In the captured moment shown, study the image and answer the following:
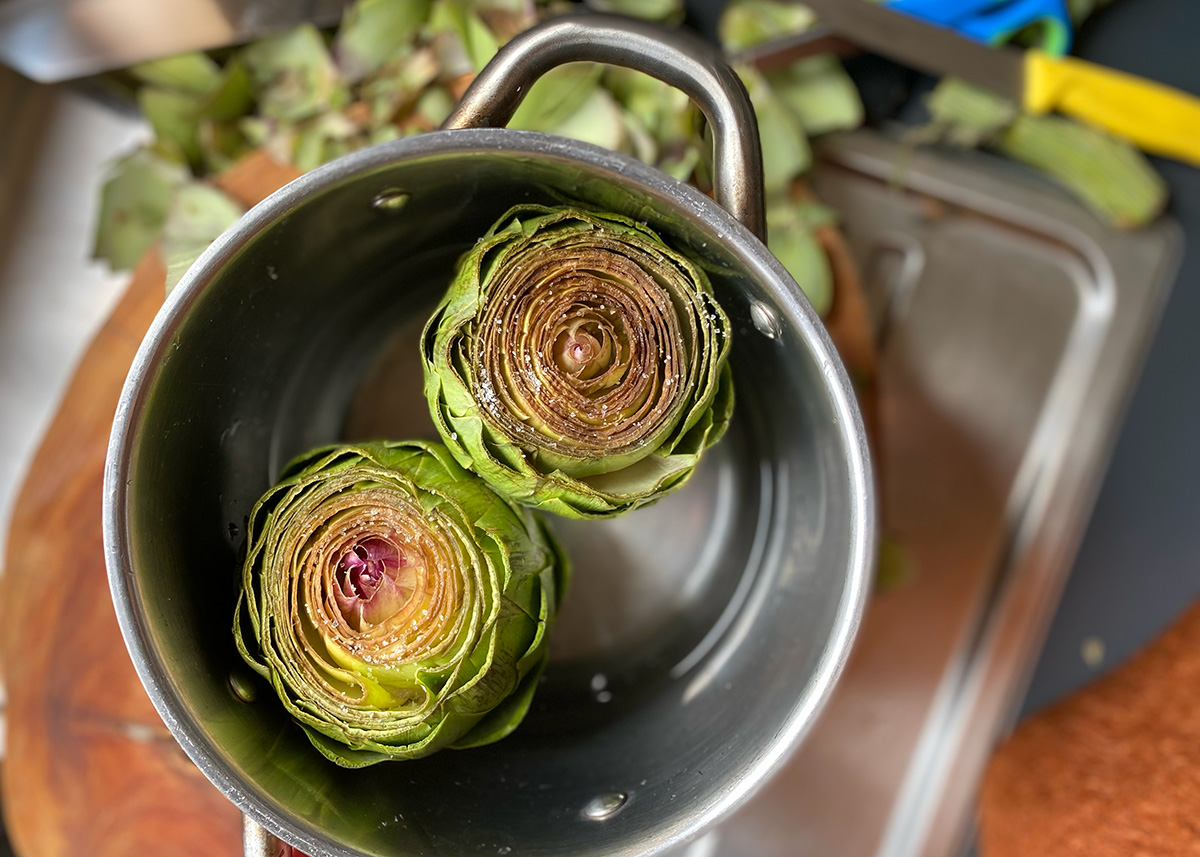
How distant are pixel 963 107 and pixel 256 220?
2.45ft

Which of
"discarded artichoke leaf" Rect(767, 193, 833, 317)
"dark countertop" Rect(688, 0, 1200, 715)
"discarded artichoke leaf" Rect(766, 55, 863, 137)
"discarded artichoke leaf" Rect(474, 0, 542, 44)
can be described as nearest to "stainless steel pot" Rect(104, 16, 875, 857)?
"discarded artichoke leaf" Rect(767, 193, 833, 317)

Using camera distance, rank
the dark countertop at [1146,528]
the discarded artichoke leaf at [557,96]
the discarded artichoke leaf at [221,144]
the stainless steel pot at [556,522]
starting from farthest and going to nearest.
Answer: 1. the dark countertop at [1146,528]
2. the discarded artichoke leaf at [221,144]
3. the discarded artichoke leaf at [557,96]
4. the stainless steel pot at [556,522]

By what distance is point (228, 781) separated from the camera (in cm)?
53

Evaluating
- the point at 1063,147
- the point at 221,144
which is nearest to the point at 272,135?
the point at 221,144

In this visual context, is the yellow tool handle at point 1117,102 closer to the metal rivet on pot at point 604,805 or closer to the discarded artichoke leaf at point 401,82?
the discarded artichoke leaf at point 401,82

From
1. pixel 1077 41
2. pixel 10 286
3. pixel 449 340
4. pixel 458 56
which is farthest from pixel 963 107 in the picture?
pixel 10 286

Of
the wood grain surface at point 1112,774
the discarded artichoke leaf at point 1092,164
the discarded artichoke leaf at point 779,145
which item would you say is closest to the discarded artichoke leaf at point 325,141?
the discarded artichoke leaf at point 779,145

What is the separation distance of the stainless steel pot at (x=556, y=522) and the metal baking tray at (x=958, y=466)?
0.28 meters

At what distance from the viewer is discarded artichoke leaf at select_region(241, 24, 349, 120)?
900 millimetres

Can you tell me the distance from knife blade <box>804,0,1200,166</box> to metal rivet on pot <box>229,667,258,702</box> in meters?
0.76

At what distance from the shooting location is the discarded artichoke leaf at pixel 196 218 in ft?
2.72

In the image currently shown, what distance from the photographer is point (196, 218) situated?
2.76 ft

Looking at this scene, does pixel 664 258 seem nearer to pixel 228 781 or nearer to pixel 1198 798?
pixel 228 781

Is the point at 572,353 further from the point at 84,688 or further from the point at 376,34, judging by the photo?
the point at 84,688
